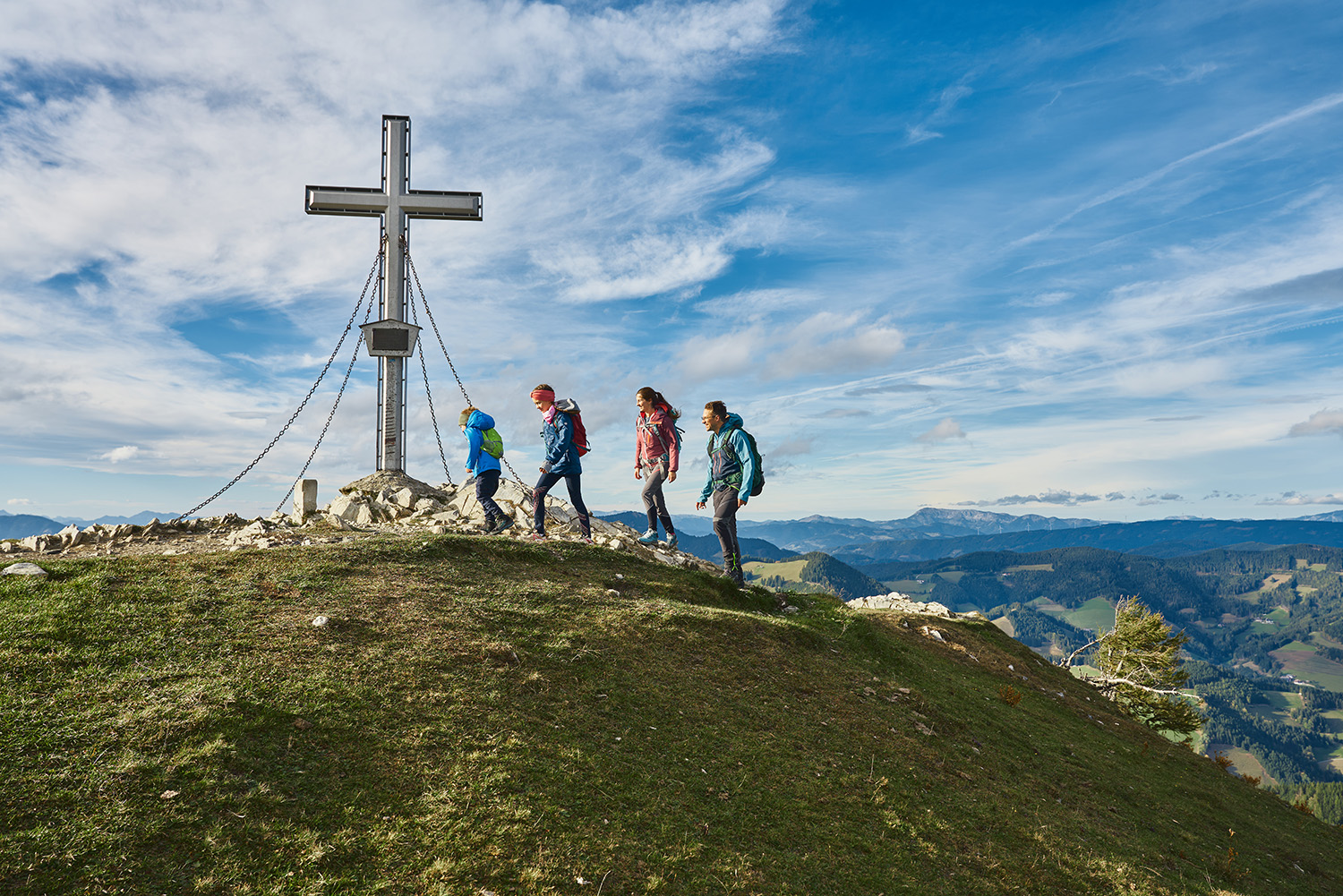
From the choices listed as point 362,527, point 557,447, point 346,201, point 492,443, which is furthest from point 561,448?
point 346,201

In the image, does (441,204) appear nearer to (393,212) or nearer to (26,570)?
(393,212)

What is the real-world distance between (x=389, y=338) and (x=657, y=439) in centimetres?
973

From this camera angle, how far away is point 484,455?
14.0 metres

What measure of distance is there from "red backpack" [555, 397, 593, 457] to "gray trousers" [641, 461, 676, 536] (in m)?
1.47

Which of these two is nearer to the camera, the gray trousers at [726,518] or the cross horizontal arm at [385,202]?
the gray trousers at [726,518]

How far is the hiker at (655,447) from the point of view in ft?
47.0

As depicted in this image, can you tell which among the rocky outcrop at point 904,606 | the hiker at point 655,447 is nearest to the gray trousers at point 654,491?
the hiker at point 655,447

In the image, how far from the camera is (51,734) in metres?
5.14

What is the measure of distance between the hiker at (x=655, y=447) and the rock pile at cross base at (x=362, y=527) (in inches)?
46.4

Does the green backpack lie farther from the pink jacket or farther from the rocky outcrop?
the rocky outcrop

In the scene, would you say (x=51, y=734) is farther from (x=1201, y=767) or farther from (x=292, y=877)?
(x=1201, y=767)

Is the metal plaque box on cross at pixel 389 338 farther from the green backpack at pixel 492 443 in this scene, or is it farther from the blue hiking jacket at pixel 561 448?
the blue hiking jacket at pixel 561 448

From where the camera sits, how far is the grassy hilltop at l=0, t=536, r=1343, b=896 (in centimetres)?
464

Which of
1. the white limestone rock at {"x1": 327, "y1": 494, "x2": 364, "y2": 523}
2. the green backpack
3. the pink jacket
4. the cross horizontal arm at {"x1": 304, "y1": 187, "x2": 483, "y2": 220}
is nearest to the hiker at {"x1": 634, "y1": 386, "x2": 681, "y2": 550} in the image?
the pink jacket
